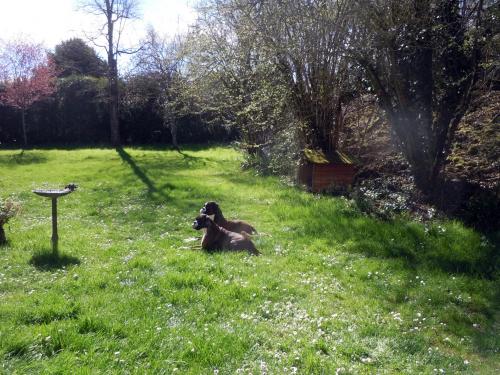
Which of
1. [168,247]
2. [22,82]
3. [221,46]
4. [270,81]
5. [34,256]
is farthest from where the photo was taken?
[22,82]

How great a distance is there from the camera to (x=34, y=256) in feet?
20.3

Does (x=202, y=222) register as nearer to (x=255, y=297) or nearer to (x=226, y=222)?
(x=226, y=222)

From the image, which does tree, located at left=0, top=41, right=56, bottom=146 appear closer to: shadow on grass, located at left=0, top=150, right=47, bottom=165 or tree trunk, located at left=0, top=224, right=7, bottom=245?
shadow on grass, located at left=0, top=150, right=47, bottom=165

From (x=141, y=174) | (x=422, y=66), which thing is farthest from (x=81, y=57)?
(x=422, y=66)

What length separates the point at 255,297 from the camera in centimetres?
487

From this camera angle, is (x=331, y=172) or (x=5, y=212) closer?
(x=5, y=212)

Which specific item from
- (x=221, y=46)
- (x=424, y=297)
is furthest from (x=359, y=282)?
(x=221, y=46)

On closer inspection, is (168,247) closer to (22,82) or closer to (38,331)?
(38,331)

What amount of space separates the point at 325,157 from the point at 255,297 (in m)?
7.44

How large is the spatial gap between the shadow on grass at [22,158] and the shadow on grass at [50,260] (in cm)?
1435

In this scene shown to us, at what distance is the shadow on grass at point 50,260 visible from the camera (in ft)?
19.2

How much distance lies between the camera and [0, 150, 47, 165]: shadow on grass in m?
18.8

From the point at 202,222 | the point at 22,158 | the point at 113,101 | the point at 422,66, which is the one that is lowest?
the point at 202,222

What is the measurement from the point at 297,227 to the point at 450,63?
4540mm
